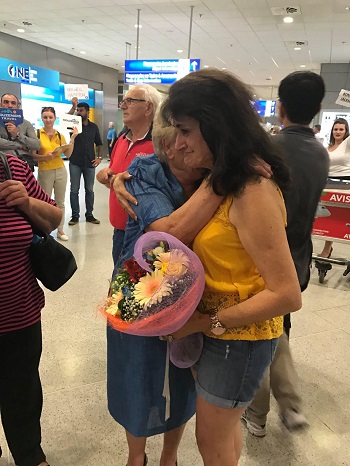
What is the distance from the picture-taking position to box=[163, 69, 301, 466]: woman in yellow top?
1.02 m

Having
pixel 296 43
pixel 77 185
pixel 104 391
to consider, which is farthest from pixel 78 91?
pixel 104 391

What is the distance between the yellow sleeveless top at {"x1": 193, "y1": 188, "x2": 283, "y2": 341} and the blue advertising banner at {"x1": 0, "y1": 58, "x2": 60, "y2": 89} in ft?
41.8

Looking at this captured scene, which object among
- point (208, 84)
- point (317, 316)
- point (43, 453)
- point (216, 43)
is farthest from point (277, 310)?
point (216, 43)

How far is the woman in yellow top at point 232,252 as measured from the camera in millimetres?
1019

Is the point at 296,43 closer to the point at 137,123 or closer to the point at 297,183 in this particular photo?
the point at 137,123

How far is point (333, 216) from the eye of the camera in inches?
159

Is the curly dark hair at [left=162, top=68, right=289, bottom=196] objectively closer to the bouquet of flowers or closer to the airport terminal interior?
the airport terminal interior

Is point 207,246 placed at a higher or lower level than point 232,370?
higher

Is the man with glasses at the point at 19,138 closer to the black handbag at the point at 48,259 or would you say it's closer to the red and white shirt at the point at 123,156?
the red and white shirt at the point at 123,156

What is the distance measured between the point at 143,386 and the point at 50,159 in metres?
4.25

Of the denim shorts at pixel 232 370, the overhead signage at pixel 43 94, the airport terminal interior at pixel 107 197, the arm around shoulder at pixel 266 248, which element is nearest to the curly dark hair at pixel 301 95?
the airport terminal interior at pixel 107 197

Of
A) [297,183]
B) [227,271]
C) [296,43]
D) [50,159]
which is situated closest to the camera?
[227,271]

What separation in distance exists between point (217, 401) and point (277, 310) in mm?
341

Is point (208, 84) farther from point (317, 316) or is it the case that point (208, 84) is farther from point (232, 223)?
→ point (317, 316)
